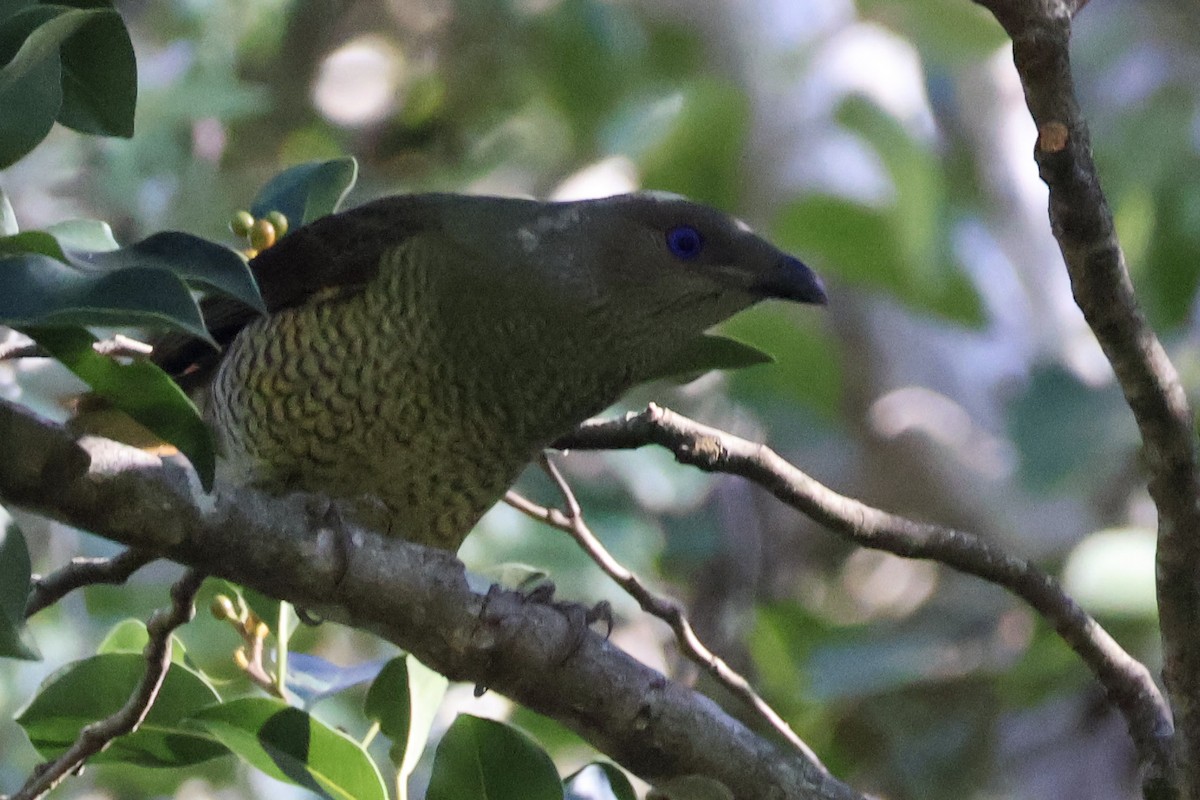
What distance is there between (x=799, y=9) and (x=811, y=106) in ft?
1.45

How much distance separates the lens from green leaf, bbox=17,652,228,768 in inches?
105

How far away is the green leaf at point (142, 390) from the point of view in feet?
6.61

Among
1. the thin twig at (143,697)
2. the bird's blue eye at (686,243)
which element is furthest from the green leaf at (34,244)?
the bird's blue eye at (686,243)

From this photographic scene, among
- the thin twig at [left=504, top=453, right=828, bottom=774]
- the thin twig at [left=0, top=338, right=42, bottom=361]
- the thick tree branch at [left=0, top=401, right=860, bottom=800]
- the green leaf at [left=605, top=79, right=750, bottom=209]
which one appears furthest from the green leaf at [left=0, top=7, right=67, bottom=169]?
the green leaf at [left=605, top=79, right=750, bottom=209]

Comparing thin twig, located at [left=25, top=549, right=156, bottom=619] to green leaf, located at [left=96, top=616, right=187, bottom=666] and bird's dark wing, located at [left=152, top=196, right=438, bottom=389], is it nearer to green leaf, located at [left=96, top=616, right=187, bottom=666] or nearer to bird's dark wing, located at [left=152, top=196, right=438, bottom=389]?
green leaf, located at [left=96, top=616, right=187, bottom=666]

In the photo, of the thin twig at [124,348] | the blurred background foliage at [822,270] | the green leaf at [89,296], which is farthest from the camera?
the blurred background foliage at [822,270]

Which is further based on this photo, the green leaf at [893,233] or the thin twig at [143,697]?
the green leaf at [893,233]

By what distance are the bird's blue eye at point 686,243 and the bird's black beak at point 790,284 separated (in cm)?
20

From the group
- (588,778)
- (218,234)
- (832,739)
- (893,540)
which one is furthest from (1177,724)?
(218,234)

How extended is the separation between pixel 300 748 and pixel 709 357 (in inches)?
45.3

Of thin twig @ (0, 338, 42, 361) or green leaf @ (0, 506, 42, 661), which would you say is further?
thin twig @ (0, 338, 42, 361)

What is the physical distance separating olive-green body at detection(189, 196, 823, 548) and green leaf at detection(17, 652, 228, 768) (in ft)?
1.91

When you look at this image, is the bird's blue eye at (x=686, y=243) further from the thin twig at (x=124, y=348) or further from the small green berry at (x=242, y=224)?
the thin twig at (x=124, y=348)

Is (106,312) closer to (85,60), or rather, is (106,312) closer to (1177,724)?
(85,60)
